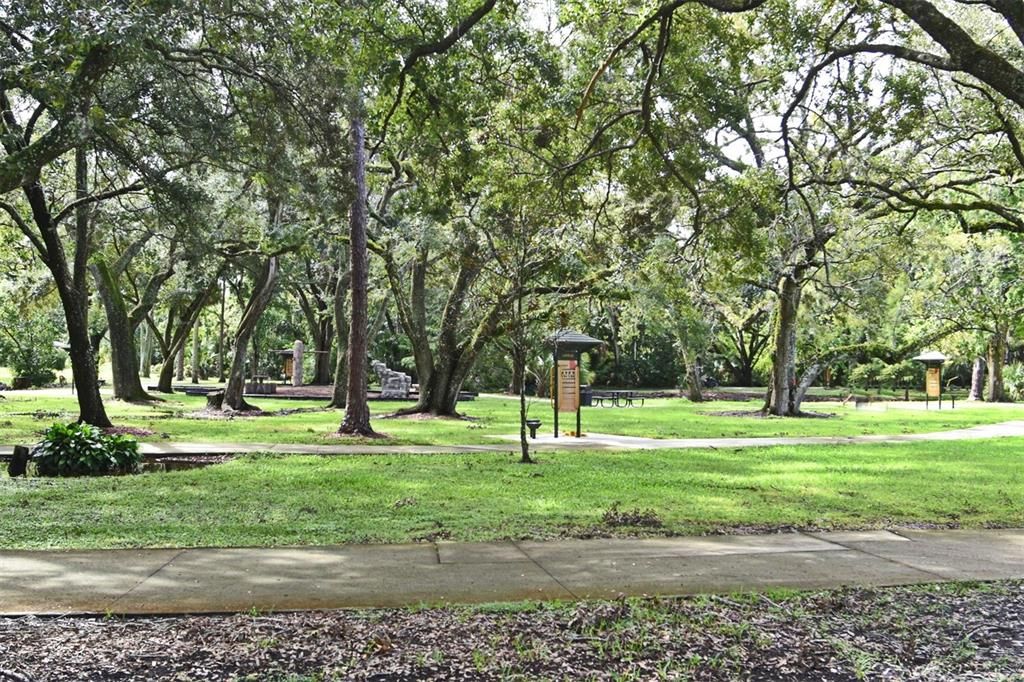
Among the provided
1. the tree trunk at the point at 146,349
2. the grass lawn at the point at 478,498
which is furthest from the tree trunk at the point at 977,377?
the tree trunk at the point at 146,349

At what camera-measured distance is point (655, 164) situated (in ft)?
37.1

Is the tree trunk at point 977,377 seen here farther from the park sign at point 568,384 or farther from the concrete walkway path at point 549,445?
the park sign at point 568,384

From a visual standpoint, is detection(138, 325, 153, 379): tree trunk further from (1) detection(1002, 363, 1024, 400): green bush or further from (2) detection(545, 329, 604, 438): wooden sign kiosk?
(1) detection(1002, 363, 1024, 400): green bush

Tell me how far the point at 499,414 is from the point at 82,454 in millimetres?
16821

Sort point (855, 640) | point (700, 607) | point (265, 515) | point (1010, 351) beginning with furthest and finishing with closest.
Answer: point (1010, 351), point (265, 515), point (700, 607), point (855, 640)

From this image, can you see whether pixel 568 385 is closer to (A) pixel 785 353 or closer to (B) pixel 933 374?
(A) pixel 785 353

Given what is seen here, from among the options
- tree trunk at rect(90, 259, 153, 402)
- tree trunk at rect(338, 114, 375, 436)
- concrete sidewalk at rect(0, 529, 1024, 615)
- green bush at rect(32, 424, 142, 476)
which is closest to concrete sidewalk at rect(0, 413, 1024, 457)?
tree trunk at rect(338, 114, 375, 436)

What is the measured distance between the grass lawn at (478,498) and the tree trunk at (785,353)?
45.2ft

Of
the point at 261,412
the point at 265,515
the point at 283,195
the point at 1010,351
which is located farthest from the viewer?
the point at 1010,351

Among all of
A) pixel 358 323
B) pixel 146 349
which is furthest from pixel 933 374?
pixel 146 349

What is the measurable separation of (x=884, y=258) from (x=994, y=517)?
809 inches

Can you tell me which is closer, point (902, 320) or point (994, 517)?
point (994, 517)

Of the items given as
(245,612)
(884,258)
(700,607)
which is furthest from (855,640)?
(884,258)

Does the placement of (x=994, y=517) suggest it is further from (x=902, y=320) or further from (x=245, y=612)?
(x=902, y=320)
